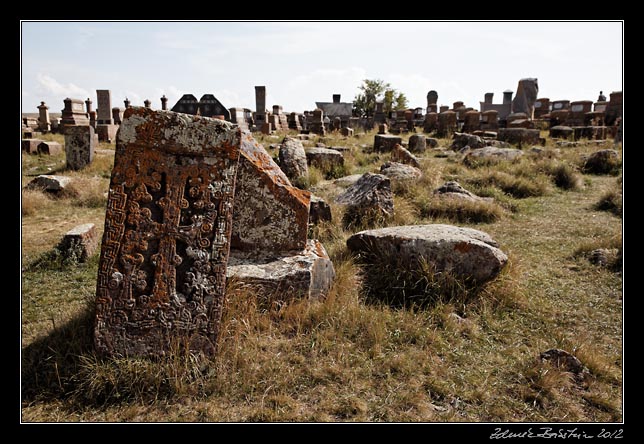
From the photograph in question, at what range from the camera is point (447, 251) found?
3.78 metres

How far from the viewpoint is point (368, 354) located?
2.86 metres

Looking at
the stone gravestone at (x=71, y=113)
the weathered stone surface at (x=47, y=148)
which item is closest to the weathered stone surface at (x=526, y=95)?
the stone gravestone at (x=71, y=113)

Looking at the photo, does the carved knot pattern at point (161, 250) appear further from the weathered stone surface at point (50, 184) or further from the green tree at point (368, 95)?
the green tree at point (368, 95)

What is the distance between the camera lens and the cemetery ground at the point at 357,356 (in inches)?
94.4

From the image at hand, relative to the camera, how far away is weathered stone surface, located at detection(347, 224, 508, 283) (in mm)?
3719

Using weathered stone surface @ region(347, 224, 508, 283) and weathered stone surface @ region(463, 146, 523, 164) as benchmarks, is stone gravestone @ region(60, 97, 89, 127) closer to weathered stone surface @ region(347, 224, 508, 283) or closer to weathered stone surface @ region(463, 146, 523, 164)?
weathered stone surface @ region(463, 146, 523, 164)

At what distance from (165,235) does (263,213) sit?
1190 mm

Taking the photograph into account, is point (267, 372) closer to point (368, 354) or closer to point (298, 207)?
point (368, 354)

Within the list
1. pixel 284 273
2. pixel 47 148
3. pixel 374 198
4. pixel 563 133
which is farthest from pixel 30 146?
pixel 563 133

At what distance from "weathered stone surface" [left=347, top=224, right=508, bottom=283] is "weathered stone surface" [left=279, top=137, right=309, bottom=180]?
3958mm

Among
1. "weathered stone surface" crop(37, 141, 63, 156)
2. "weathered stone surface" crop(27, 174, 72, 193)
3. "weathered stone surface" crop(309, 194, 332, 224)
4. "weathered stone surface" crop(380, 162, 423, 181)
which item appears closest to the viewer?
"weathered stone surface" crop(309, 194, 332, 224)

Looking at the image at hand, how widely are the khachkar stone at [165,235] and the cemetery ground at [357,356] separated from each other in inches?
8.3

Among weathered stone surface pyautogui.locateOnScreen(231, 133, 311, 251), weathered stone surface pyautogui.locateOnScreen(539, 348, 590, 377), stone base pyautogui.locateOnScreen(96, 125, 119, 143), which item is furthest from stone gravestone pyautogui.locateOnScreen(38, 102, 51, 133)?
weathered stone surface pyautogui.locateOnScreen(539, 348, 590, 377)

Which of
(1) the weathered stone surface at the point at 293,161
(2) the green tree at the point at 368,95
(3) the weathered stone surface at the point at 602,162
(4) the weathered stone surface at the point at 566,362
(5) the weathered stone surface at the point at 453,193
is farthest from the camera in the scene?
(2) the green tree at the point at 368,95
